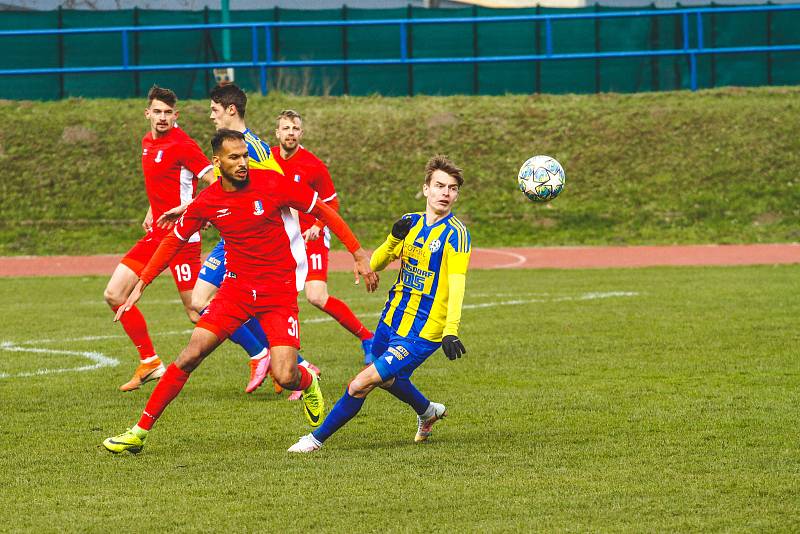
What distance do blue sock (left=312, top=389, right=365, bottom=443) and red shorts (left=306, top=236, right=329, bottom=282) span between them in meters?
3.39

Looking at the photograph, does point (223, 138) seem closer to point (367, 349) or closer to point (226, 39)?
point (367, 349)

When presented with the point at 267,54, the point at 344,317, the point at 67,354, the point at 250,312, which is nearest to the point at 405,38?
the point at 267,54

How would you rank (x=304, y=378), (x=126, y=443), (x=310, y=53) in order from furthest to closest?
(x=310, y=53) < (x=304, y=378) < (x=126, y=443)

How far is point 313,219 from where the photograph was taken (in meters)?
10.4

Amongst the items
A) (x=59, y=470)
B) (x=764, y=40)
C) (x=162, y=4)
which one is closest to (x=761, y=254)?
(x=764, y=40)

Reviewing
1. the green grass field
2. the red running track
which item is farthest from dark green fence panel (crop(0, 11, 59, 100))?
the green grass field

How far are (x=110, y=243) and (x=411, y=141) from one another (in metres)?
6.74

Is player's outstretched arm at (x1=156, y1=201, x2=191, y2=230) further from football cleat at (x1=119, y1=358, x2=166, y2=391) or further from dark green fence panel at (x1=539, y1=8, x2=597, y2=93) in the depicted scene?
dark green fence panel at (x1=539, y1=8, x2=597, y2=93)

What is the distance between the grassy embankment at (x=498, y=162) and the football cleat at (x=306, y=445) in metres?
16.2

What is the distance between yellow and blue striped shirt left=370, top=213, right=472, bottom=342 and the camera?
7.29 metres

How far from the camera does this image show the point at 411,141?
1056 inches

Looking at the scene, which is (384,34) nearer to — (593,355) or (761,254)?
(761,254)

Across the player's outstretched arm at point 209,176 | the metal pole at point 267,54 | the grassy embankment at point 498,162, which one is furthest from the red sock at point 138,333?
the metal pole at point 267,54

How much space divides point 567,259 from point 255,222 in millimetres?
13697
